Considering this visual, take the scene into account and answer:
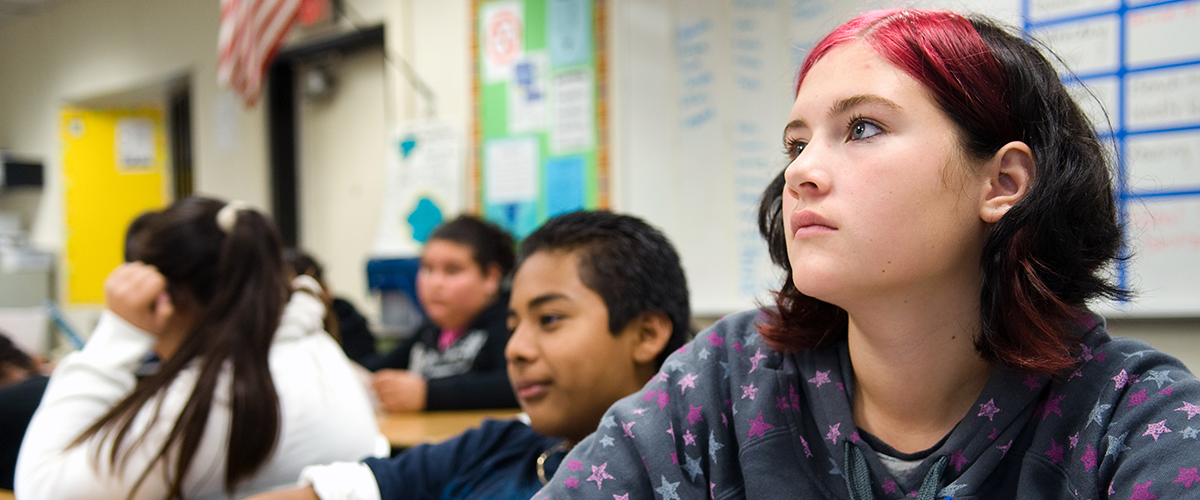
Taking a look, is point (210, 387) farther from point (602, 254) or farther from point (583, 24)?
point (583, 24)

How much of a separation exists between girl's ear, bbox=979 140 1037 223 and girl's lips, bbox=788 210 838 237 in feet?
0.50

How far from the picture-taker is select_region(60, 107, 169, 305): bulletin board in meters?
6.30

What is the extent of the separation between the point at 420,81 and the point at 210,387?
2.85 meters

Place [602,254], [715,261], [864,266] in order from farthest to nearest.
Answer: [715,261], [602,254], [864,266]

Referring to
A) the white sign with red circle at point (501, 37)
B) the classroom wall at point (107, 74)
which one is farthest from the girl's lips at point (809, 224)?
the classroom wall at point (107, 74)

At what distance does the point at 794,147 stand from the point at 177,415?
113 centimetres

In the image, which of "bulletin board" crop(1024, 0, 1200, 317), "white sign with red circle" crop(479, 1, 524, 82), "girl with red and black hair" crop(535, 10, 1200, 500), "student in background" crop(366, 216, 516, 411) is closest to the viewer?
"girl with red and black hair" crop(535, 10, 1200, 500)

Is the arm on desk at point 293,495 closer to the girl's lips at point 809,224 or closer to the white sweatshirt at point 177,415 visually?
the white sweatshirt at point 177,415

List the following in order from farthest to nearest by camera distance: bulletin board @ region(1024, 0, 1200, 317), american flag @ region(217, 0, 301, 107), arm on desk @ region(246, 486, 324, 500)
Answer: american flag @ region(217, 0, 301, 107) < bulletin board @ region(1024, 0, 1200, 317) < arm on desk @ region(246, 486, 324, 500)

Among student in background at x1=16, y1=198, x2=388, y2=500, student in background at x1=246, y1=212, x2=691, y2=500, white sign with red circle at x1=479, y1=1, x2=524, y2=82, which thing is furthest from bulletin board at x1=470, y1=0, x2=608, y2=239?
student in background at x1=246, y1=212, x2=691, y2=500

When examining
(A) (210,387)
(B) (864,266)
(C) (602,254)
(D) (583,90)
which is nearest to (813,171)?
(B) (864,266)

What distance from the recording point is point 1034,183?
0.74 metres

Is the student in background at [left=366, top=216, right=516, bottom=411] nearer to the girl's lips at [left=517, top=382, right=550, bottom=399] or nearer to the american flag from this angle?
the girl's lips at [left=517, top=382, right=550, bottom=399]

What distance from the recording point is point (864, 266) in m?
0.72
